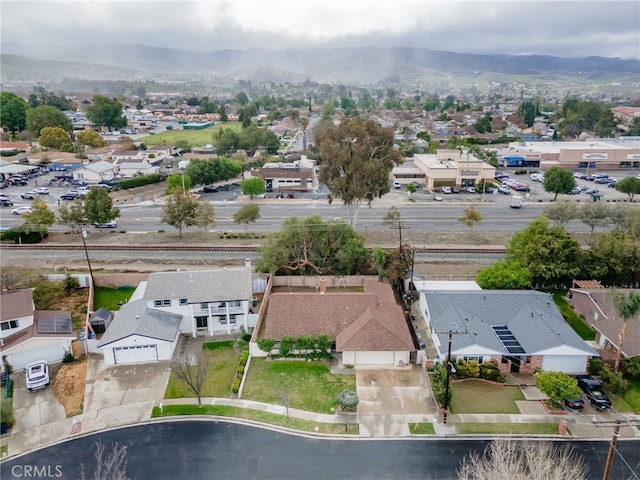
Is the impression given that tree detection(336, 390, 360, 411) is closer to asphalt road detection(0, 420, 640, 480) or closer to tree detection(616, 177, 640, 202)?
asphalt road detection(0, 420, 640, 480)

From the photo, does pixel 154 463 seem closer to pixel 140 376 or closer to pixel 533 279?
pixel 140 376

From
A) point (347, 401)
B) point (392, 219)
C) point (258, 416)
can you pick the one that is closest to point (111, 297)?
point (258, 416)

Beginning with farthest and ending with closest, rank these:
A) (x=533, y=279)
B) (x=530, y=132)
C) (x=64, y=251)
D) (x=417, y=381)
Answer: (x=530, y=132)
(x=64, y=251)
(x=533, y=279)
(x=417, y=381)

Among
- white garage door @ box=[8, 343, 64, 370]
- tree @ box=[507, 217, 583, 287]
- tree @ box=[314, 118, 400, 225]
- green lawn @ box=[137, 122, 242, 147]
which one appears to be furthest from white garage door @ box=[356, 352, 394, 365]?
green lawn @ box=[137, 122, 242, 147]

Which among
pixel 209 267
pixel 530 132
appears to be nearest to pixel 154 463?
pixel 209 267

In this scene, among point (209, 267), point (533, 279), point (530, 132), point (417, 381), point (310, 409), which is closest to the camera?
point (310, 409)

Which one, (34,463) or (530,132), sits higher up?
(530,132)

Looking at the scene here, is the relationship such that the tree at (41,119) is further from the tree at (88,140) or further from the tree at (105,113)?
the tree at (105,113)

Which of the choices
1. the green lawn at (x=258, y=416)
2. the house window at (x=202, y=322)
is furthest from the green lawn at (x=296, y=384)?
the house window at (x=202, y=322)
